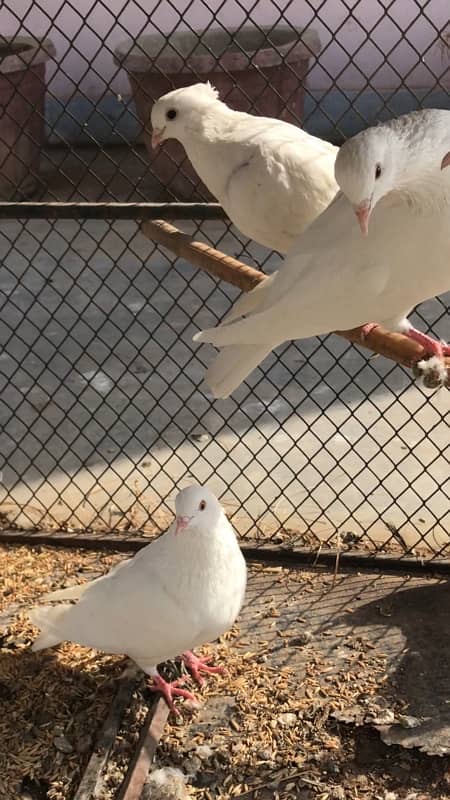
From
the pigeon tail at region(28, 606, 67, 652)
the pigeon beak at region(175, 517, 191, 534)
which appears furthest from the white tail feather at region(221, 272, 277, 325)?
the pigeon tail at region(28, 606, 67, 652)

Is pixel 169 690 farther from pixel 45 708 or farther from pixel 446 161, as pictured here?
pixel 446 161

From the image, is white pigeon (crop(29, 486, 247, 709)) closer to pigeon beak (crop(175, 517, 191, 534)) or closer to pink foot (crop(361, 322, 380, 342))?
pigeon beak (crop(175, 517, 191, 534))

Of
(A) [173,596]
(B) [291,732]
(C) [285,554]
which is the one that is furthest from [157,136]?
(B) [291,732]

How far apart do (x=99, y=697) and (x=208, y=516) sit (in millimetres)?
562

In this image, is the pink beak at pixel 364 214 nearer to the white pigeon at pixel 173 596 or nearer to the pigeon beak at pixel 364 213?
the pigeon beak at pixel 364 213

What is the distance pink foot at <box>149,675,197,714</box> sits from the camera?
212cm

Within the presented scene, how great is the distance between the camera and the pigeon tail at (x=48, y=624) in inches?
81.9

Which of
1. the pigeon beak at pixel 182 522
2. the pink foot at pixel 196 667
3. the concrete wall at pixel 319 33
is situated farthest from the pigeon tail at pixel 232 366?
the concrete wall at pixel 319 33

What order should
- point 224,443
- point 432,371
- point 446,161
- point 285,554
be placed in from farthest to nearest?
point 224,443 < point 285,554 < point 432,371 < point 446,161

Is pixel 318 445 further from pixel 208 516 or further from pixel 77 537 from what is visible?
pixel 208 516

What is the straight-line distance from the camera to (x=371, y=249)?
1.52 metres

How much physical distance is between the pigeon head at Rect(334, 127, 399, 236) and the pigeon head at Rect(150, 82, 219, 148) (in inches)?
27.3

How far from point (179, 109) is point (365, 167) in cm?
79

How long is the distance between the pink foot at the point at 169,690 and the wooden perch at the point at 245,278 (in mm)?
904
